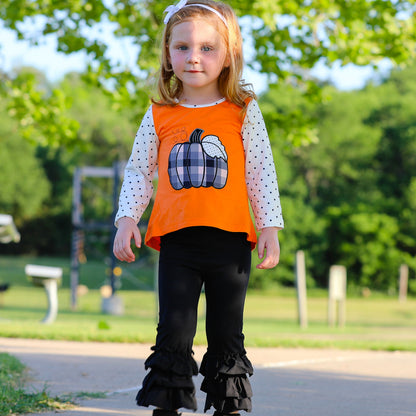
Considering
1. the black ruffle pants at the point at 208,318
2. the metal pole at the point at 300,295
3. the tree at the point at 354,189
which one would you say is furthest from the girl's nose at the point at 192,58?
the tree at the point at 354,189

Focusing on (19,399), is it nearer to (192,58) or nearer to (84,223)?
(192,58)

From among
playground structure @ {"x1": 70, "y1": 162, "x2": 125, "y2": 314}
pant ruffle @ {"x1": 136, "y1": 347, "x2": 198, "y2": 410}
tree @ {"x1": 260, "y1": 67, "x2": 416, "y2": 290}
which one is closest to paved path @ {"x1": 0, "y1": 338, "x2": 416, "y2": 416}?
pant ruffle @ {"x1": 136, "y1": 347, "x2": 198, "y2": 410}

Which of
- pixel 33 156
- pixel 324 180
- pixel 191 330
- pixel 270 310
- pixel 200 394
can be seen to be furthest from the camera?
pixel 33 156

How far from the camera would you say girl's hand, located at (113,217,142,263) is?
293 centimetres

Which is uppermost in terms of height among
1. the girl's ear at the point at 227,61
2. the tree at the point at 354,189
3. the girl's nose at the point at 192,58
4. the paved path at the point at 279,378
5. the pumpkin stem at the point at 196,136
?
the tree at the point at 354,189

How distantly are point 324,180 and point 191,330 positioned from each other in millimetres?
35622

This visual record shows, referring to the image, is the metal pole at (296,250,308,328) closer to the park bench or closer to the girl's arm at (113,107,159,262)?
the park bench

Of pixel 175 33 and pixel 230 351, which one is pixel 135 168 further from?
pixel 230 351

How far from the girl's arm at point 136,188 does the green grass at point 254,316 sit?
4.22 meters

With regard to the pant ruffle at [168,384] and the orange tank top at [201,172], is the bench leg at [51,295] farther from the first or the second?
the pant ruffle at [168,384]

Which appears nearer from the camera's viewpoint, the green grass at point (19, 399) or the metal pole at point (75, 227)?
the green grass at point (19, 399)

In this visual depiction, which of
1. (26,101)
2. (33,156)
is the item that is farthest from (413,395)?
(33,156)

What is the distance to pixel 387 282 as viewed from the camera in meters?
33.3

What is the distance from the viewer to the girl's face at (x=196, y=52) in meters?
3.00
